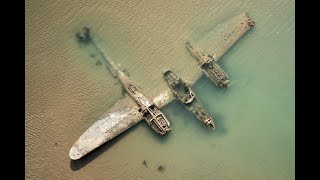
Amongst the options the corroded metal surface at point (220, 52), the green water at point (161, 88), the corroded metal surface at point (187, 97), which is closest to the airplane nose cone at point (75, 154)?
the green water at point (161, 88)

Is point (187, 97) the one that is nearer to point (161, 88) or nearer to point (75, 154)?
point (161, 88)

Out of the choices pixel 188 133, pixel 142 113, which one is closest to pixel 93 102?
pixel 142 113

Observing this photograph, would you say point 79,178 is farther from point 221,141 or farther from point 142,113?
point 221,141

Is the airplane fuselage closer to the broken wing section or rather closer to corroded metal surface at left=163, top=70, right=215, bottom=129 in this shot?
the broken wing section

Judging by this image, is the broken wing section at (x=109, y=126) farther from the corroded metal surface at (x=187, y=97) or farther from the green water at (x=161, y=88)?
the corroded metal surface at (x=187, y=97)

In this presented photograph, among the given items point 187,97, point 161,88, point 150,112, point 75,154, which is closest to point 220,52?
point 187,97

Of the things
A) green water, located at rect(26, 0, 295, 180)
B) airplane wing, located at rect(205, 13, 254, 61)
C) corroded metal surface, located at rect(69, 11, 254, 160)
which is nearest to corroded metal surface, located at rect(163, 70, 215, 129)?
corroded metal surface, located at rect(69, 11, 254, 160)
